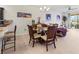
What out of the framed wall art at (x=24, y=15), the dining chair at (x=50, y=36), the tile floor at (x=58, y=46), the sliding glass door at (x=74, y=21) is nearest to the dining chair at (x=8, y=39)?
the tile floor at (x=58, y=46)

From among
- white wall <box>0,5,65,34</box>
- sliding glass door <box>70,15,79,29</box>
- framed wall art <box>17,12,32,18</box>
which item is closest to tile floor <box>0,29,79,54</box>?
sliding glass door <box>70,15,79,29</box>

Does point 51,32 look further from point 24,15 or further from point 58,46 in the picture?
point 24,15

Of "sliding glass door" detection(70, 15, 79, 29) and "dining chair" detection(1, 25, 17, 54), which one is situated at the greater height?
"sliding glass door" detection(70, 15, 79, 29)

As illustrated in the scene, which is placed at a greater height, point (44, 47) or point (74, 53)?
point (44, 47)

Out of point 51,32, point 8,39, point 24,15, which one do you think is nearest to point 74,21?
point 51,32

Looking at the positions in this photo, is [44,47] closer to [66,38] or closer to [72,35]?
[66,38]

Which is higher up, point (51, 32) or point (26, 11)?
point (26, 11)

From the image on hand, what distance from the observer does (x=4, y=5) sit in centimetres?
204

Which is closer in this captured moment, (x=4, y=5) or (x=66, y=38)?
(x=4, y=5)

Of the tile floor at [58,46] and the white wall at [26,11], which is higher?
the white wall at [26,11]

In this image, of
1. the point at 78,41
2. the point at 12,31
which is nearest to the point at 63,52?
the point at 78,41

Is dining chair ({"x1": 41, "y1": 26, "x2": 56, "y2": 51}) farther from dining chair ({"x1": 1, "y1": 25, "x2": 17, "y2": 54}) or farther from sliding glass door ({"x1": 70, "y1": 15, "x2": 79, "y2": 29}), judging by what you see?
dining chair ({"x1": 1, "y1": 25, "x2": 17, "y2": 54})

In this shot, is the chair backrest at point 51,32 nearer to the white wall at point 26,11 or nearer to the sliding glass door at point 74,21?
the white wall at point 26,11
